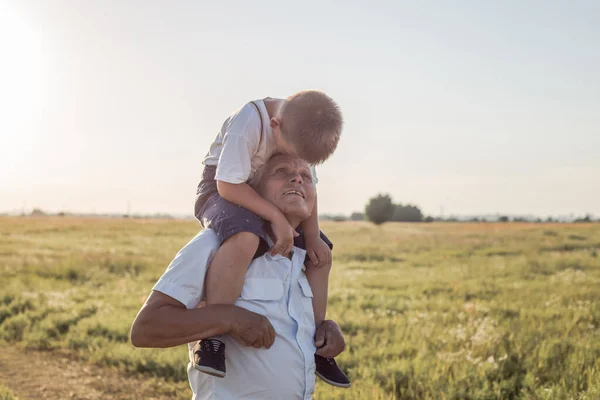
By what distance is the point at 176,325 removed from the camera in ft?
8.09

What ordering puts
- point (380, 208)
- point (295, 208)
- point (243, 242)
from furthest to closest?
point (380, 208) → point (295, 208) → point (243, 242)

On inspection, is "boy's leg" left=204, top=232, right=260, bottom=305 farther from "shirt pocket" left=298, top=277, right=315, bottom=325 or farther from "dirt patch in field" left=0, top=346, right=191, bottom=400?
"dirt patch in field" left=0, top=346, right=191, bottom=400

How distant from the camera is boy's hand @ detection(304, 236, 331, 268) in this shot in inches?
121

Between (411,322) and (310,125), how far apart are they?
23.8 ft

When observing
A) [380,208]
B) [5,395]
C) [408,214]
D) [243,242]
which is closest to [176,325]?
[243,242]

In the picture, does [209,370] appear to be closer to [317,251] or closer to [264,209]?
[264,209]

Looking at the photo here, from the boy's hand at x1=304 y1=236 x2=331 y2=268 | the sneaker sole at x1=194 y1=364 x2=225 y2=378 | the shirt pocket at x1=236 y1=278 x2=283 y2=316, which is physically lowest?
the sneaker sole at x1=194 y1=364 x2=225 y2=378

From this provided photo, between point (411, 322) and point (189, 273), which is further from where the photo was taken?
point (411, 322)

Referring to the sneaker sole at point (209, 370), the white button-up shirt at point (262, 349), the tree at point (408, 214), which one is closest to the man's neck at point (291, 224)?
the white button-up shirt at point (262, 349)

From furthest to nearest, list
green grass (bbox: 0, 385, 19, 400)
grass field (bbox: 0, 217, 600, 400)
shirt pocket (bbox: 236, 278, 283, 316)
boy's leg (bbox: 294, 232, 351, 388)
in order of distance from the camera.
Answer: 1. grass field (bbox: 0, 217, 600, 400)
2. green grass (bbox: 0, 385, 19, 400)
3. boy's leg (bbox: 294, 232, 351, 388)
4. shirt pocket (bbox: 236, 278, 283, 316)

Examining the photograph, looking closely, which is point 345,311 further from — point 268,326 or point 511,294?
point 268,326

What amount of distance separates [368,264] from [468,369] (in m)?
15.6

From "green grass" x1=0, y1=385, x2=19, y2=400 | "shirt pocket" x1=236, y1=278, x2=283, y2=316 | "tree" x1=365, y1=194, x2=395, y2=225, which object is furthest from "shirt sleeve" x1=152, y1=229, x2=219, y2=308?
"tree" x1=365, y1=194, x2=395, y2=225

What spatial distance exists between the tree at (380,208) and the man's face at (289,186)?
278ft
